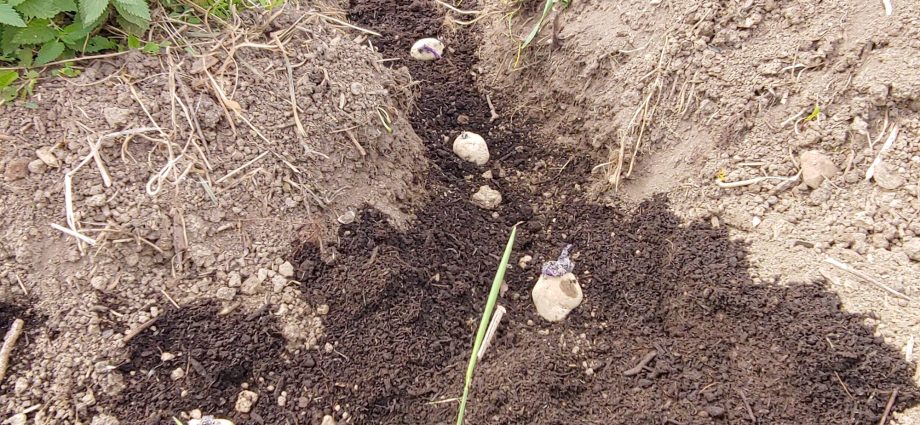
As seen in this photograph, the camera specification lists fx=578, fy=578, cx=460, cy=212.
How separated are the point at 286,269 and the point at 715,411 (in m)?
1.47

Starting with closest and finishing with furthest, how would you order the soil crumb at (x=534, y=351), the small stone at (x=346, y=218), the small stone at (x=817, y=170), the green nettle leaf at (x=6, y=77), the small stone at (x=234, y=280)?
the soil crumb at (x=534, y=351) → the green nettle leaf at (x=6, y=77) → the small stone at (x=234, y=280) → the small stone at (x=817, y=170) → the small stone at (x=346, y=218)

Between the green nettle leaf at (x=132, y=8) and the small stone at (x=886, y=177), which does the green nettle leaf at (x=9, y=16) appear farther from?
the small stone at (x=886, y=177)

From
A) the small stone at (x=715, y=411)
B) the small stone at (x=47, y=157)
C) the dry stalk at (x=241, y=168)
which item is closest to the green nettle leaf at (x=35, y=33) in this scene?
the small stone at (x=47, y=157)

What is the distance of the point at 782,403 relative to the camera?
1.73 metres

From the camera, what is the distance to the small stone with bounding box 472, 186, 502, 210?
251 centimetres

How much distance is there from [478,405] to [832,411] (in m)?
1.04

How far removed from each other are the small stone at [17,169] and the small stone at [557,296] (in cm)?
176

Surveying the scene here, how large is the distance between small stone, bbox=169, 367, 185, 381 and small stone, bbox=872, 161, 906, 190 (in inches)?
94.0

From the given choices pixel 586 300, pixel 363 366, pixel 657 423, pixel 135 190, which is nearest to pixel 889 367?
pixel 657 423

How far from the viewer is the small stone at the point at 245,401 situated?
1.81 meters

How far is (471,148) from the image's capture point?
263 cm

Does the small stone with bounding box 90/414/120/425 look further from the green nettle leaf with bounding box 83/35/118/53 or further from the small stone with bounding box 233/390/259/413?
the green nettle leaf with bounding box 83/35/118/53

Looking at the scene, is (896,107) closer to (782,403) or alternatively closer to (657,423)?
(782,403)

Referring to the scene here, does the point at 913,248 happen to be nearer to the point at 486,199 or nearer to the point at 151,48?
the point at 486,199
